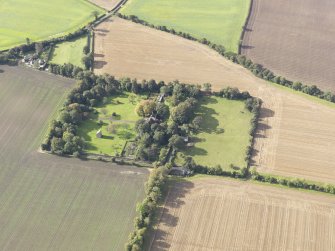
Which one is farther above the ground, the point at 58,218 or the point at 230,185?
the point at 230,185

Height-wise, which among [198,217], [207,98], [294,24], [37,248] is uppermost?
[294,24]

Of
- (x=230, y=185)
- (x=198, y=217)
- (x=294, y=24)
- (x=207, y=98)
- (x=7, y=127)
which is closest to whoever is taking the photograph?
(x=198, y=217)

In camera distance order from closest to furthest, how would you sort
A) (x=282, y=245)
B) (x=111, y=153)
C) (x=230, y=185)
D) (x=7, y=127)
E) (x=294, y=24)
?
(x=282, y=245) → (x=230, y=185) → (x=111, y=153) → (x=7, y=127) → (x=294, y=24)

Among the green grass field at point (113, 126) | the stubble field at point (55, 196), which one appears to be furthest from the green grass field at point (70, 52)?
the stubble field at point (55, 196)

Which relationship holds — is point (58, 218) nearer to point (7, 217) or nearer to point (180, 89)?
point (7, 217)

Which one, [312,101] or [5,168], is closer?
[5,168]

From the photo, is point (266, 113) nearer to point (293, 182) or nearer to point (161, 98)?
point (293, 182)

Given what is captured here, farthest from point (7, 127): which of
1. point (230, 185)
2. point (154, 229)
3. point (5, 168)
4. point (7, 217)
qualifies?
point (230, 185)
